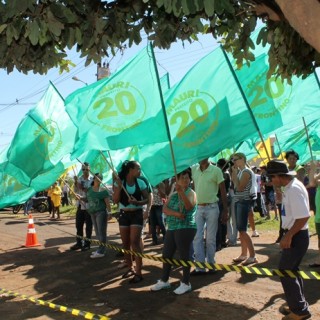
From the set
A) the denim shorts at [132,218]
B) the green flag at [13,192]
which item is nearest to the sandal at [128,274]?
the denim shorts at [132,218]

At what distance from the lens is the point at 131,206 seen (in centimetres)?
701

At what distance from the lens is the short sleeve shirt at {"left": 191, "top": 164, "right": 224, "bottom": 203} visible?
7.01 meters

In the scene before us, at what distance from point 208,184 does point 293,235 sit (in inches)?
99.8

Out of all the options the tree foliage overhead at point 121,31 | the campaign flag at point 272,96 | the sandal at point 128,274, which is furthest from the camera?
the campaign flag at point 272,96

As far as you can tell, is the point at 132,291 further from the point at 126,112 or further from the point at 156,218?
the point at 156,218

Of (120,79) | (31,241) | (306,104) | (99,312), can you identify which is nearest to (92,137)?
(120,79)

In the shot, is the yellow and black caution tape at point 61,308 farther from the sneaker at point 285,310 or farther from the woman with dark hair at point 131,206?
the sneaker at point 285,310

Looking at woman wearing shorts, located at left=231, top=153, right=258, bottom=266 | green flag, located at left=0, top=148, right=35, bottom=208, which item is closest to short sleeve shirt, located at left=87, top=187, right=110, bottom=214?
green flag, located at left=0, top=148, right=35, bottom=208

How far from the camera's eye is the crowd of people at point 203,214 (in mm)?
4723

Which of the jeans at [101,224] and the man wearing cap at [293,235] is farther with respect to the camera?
the jeans at [101,224]

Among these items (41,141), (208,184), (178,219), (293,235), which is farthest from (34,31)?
(41,141)

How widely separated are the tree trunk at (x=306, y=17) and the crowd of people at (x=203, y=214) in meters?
2.69

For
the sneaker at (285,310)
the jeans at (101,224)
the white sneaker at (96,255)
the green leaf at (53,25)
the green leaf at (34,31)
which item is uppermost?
the green leaf at (53,25)

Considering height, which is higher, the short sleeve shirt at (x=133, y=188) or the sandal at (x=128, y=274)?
the short sleeve shirt at (x=133, y=188)
